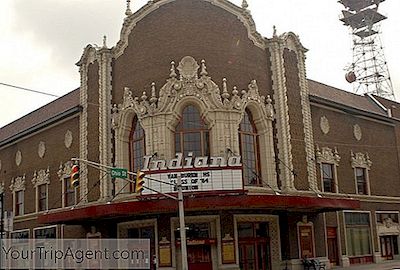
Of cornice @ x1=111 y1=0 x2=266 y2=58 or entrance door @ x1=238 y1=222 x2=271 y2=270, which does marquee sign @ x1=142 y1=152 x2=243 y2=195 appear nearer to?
entrance door @ x1=238 y1=222 x2=271 y2=270

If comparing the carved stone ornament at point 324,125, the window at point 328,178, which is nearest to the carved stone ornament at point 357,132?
the carved stone ornament at point 324,125

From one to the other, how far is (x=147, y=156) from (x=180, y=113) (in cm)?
314

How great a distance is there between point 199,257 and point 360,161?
16885 mm

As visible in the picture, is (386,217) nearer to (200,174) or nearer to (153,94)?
(200,174)

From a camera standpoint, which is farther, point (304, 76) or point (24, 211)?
point (24, 211)

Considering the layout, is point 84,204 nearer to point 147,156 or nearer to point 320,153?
point 147,156

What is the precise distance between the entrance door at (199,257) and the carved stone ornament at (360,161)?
50.8 ft

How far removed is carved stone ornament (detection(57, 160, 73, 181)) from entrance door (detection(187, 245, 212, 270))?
12.9m

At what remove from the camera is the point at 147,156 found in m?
33.8

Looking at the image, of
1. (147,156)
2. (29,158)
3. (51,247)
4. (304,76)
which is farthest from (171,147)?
(29,158)

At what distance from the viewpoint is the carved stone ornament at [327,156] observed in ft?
131

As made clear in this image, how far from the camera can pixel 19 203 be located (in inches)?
1922

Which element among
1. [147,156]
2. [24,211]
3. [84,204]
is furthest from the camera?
[24,211]

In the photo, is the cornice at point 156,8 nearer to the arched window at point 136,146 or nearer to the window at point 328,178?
the arched window at point 136,146
